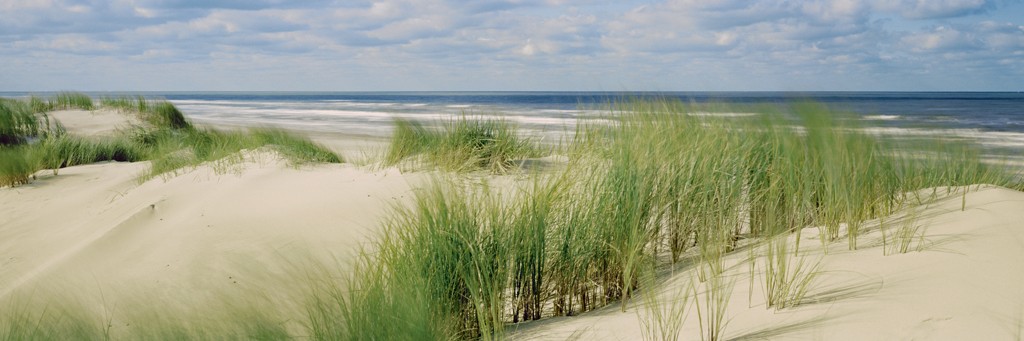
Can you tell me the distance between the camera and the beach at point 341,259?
218 cm

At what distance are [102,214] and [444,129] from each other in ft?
9.50

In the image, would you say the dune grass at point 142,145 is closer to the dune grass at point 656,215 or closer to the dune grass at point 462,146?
the dune grass at point 462,146

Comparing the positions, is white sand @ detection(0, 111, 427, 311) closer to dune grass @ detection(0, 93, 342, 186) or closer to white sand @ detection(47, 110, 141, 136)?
dune grass @ detection(0, 93, 342, 186)

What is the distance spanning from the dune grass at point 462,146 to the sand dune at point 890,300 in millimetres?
2809

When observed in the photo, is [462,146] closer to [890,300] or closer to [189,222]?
[189,222]

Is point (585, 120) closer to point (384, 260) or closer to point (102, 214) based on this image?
point (384, 260)

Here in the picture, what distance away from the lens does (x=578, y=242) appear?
9.23ft

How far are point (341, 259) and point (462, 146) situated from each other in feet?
8.85

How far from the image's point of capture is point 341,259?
298 centimetres

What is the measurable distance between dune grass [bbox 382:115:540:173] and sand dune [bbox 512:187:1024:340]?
2809 mm

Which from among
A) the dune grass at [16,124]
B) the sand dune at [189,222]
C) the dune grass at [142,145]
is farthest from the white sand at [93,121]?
the sand dune at [189,222]

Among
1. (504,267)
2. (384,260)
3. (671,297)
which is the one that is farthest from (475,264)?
(671,297)

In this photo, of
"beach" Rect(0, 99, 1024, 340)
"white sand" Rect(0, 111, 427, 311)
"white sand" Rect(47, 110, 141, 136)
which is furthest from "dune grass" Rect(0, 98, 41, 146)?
"white sand" Rect(0, 111, 427, 311)

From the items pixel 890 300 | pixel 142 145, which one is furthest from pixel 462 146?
pixel 142 145
